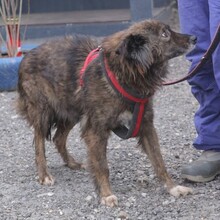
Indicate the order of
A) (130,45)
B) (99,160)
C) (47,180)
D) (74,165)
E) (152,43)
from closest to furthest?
(130,45) < (152,43) < (99,160) < (47,180) < (74,165)

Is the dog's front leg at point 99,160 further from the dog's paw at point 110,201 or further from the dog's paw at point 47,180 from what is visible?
the dog's paw at point 47,180

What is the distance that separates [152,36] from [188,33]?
0.47m

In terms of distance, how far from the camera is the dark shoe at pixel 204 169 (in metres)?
4.86

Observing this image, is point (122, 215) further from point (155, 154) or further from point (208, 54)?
point (208, 54)

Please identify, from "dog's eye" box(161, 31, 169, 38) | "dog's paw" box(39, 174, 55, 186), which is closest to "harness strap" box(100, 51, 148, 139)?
"dog's eye" box(161, 31, 169, 38)

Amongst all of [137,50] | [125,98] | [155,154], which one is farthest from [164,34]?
[155,154]

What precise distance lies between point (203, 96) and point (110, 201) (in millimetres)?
1082

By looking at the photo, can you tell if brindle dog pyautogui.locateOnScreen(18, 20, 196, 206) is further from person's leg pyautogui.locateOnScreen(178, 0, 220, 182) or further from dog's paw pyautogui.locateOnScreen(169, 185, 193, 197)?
person's leg pyautogui.locateOnScreen(178, 0, 220, 182)

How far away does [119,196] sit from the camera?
464 cm

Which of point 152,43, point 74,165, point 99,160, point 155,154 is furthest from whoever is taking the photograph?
point 74,165

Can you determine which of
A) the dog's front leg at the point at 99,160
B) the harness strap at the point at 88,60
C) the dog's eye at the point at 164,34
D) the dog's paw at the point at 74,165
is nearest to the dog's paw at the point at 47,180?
the dog's paw at the point at 74,165

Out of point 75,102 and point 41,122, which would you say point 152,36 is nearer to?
point 75,102

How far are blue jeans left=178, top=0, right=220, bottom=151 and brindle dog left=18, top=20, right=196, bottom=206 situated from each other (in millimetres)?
283

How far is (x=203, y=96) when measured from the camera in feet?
16.2
